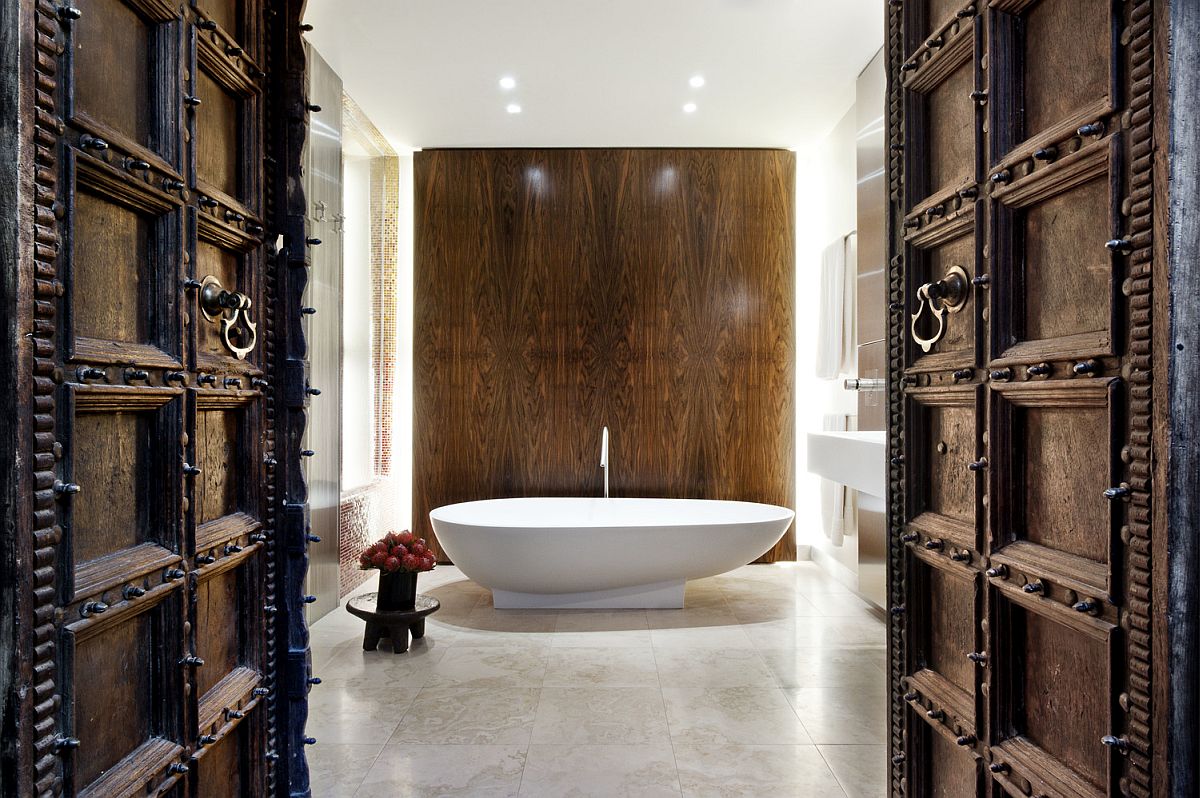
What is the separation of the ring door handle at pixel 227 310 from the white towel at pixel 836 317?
333 centimetres

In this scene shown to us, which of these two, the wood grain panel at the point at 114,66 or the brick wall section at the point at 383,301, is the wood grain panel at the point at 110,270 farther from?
the brick wall section at the point at 383,301

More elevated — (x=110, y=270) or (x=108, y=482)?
(x=110, y=270)

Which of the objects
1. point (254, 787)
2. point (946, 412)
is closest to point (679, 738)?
point (254, 787)

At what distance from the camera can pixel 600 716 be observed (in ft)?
8.02

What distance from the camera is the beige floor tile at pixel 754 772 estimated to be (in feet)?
6.41

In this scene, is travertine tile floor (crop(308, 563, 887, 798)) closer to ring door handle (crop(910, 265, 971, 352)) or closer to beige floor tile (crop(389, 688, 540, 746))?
beige floor tile (crop(389, 688, 540, 746))

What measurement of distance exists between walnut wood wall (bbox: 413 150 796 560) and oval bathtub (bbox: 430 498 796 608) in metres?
0.88

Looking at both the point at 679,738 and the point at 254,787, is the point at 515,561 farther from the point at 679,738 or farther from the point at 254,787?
the point at 254,787

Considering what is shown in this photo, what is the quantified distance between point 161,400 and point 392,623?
2202 millimetres

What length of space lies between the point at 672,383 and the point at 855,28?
2.23 meters

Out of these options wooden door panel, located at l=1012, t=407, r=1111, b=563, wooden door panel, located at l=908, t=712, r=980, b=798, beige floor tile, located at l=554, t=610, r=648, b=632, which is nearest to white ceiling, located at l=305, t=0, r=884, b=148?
wooden door panel, located at l=1012, t=407, r=1111, b=563

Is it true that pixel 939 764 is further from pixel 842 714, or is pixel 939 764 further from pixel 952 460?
pixel 842 714

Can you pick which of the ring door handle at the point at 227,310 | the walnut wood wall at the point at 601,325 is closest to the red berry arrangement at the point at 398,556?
the walnut wood wall at the point at 601,325

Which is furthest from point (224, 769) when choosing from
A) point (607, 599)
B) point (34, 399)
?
point (607, 599)
